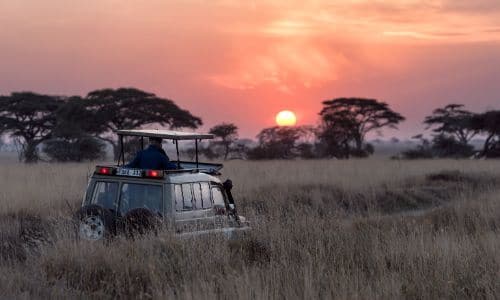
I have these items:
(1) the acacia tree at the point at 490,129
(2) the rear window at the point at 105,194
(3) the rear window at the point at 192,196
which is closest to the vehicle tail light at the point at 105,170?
(2) the rear window at the point at 105,194

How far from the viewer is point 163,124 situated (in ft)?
152

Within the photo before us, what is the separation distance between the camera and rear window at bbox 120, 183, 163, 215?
921 cm

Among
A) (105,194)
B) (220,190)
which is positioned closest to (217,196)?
(220,190)

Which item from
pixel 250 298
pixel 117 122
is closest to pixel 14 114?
pixel 117 122

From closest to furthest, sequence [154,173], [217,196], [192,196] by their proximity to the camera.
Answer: [154,173] → [192,196] → [217,196]

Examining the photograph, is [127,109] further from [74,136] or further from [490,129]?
[490,129]

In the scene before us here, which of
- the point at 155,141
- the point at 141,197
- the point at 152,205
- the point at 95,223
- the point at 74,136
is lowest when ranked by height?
the point at 95,223

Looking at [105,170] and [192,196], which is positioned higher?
[105,170]

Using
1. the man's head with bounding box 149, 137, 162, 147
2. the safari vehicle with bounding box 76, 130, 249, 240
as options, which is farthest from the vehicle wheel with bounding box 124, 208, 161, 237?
the man's head with bounding box 149, 137, 162, 147

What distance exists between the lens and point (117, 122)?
44719 millimetres

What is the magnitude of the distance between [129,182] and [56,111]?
3712 centimetres

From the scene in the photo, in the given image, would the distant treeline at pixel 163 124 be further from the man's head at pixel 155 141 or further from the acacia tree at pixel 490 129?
the man's head at pixel 155 141

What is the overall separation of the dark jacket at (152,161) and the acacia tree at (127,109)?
33.7m

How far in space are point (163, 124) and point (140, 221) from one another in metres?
37.5
